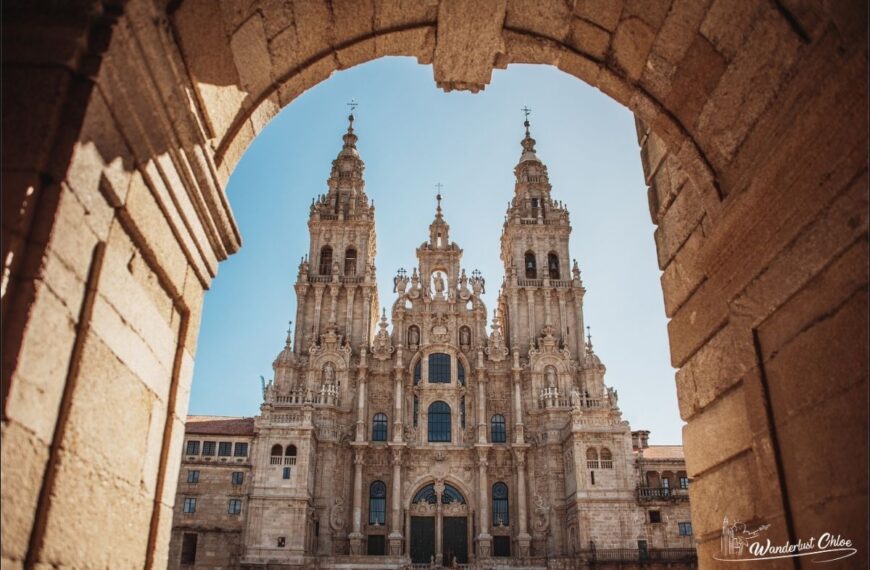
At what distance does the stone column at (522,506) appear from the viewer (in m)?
33.3

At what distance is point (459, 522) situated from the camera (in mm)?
34844

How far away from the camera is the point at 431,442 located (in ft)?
120

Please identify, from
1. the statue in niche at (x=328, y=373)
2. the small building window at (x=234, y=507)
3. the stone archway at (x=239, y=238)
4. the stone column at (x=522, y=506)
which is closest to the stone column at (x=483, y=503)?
the stone column at (x=522, y=506)

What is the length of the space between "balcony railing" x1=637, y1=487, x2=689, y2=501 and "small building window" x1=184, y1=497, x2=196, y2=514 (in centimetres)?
2126

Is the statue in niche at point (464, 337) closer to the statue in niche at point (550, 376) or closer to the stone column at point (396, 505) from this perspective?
the statue in niche at point (550, 376)

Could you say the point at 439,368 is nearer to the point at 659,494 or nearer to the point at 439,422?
the point at 439,422

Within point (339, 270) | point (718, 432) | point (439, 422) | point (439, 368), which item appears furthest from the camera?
point (339, 270)

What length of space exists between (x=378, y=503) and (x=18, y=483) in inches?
1334

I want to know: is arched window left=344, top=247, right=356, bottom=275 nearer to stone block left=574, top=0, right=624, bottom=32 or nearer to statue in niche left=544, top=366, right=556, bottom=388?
statue in niche left=544, top=366, right=556, bottom=388

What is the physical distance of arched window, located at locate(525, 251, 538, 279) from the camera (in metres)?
41.7

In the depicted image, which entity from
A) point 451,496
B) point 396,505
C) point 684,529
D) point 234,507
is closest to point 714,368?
point 396,505

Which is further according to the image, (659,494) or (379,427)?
(379,427)

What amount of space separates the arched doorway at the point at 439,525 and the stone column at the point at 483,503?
106 cm

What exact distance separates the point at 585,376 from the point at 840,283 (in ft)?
115
